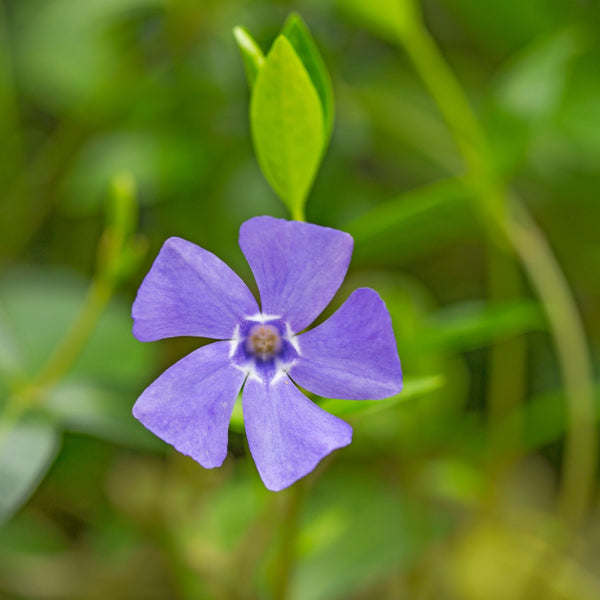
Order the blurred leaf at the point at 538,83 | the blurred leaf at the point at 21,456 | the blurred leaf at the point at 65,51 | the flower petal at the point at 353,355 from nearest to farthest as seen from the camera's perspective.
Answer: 1. the flower petal at the point at 353,355
2. the blurred leaf at the point at 21,456
3. the blurred leaf at the point at 538,83
4. the blurred leaf at the point at 65,51

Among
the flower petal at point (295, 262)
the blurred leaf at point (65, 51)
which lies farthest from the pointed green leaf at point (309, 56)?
the blurred leaf at point (65, 51)

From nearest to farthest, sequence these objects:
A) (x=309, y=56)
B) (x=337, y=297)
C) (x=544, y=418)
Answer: (x=309, y=56) → (x=544, y=418) → (x=337, y=297)

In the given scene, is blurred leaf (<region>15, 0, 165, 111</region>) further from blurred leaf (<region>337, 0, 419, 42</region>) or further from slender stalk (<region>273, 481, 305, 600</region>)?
slender stalk (<region>273, 481, 305, 600</region>)

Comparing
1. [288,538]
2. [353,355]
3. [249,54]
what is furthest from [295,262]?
[288,538]

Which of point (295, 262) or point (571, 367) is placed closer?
point (295, 262)

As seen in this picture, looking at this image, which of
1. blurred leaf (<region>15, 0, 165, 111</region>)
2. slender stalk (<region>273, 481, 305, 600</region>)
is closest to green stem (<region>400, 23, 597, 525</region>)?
slender stalk (<region>273, 481, 305, 600</region>)

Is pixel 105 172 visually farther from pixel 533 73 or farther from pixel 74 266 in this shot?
pixel 533 73

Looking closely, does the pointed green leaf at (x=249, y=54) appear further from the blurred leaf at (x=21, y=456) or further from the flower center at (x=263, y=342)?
the blurred leaf at (x=21, y=456)

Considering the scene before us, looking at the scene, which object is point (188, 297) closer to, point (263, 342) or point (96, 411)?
point (263, 342)
